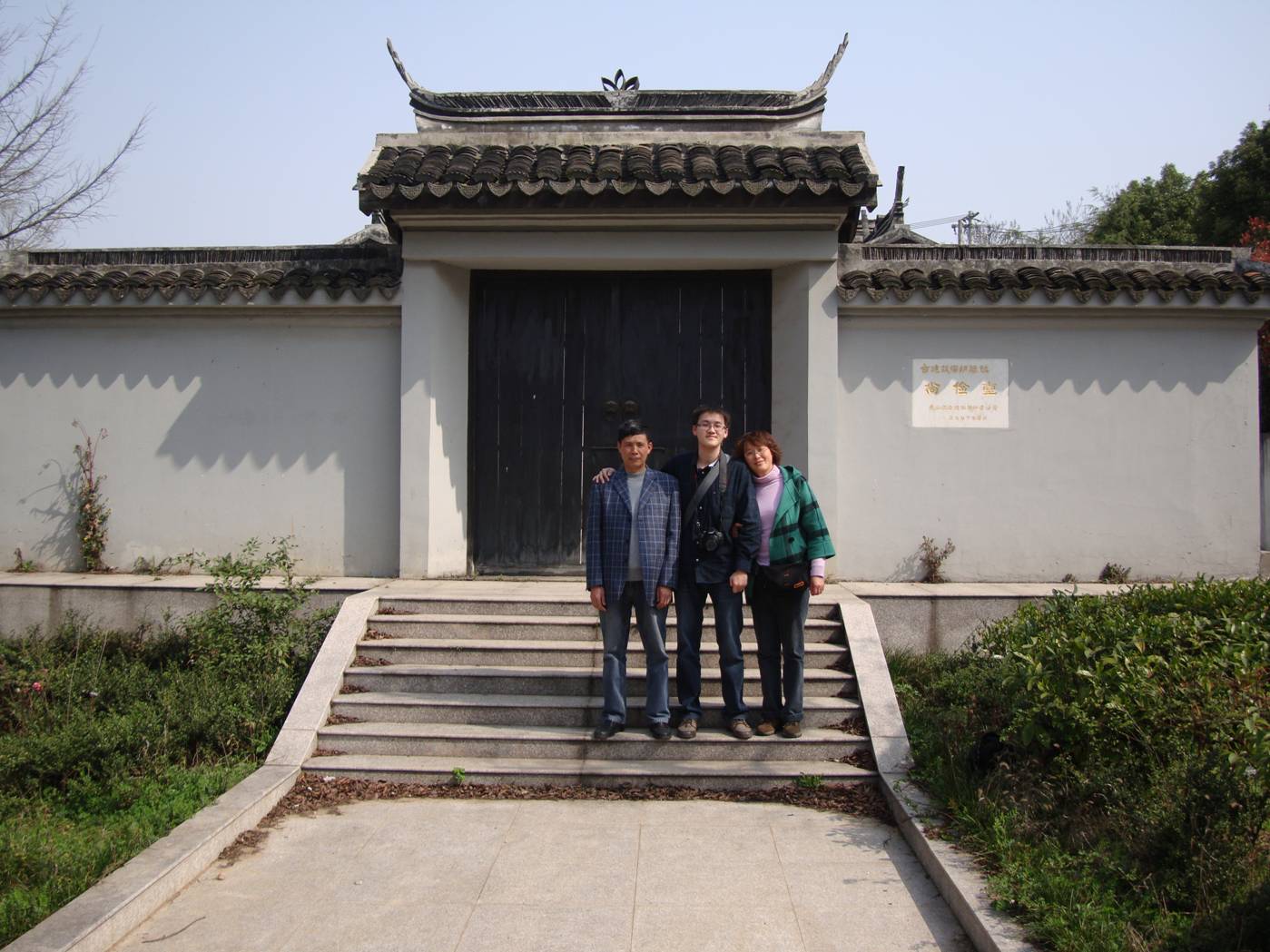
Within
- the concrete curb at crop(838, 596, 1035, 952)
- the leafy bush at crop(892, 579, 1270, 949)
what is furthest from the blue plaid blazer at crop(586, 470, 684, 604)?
the leafy bush at crop(892, 579, 1270, 949)

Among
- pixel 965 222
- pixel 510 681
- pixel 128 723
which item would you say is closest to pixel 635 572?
pixel 510 681

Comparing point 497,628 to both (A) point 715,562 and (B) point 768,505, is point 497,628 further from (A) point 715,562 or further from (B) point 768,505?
(B) point 768,505

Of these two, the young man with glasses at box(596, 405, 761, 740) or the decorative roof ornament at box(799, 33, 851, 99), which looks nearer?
the young man with glasses at box(596, 405, 761, 740)

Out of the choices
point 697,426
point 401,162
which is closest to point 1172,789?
point 697,426

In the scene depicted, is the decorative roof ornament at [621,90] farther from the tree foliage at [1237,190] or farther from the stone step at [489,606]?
the tree foliage at [1237,190]

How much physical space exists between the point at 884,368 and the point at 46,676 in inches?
267

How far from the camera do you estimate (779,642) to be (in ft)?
20.0

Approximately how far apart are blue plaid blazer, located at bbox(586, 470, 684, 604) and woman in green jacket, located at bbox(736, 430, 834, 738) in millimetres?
528

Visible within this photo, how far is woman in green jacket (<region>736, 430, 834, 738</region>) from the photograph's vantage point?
592 cm

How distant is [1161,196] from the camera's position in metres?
23.2

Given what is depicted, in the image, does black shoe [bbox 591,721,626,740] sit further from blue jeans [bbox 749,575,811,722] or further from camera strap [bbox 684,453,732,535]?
camera strap [bbox 684,453,732,535]

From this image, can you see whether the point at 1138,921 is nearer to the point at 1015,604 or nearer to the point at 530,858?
the point at 530,858

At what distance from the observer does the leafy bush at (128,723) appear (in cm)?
462

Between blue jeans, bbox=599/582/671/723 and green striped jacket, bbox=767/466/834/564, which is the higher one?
green striped jacket, bbox=767/466/834/564
